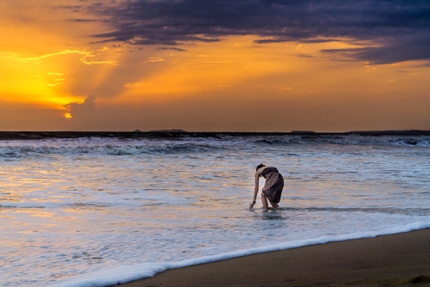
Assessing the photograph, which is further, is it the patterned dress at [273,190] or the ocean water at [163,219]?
the patterned dress at [273,190]

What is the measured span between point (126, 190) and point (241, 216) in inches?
154

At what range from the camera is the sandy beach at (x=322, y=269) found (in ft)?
12.2

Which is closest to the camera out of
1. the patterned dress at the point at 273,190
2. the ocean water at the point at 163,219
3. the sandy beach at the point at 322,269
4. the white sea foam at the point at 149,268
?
the sandy beach at the point at 322,269

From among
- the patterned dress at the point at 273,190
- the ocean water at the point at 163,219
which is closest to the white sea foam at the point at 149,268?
the ocean water at the point at 163,219

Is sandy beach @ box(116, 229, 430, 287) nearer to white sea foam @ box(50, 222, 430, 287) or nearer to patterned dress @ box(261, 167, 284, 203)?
white sea foam @ box(50, 222, 430, 287)

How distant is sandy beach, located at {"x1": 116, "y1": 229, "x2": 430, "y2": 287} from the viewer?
3720mm

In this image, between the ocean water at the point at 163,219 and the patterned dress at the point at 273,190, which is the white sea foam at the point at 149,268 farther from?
the patterned dress at the point at 273,190

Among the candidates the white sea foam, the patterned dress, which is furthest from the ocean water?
the patterned dress

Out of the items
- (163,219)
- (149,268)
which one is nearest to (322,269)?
(149,268)

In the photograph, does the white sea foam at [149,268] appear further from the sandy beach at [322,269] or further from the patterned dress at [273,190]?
the patterned dress at [273,190]

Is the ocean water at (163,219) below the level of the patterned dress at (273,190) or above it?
below

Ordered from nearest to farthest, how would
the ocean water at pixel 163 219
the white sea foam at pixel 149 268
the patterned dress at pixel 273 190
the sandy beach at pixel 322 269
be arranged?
the sandy beach at pixel 322 269
the white sea foam at pixel 149 268
the ocean water at pixel 163 219
the patterned dress at pixel 273 190

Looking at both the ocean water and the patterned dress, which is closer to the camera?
the ocean water

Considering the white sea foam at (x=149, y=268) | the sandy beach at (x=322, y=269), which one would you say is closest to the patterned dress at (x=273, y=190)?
the white sea foam at (x=149, y=268)
